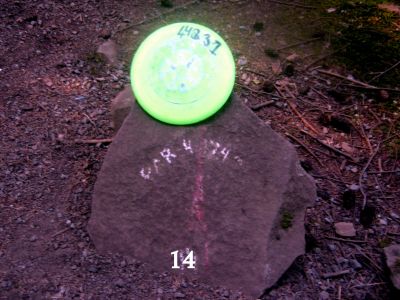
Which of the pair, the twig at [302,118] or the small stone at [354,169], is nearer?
the small stone at [354,169]

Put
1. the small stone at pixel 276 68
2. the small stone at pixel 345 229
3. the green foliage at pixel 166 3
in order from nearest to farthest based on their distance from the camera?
the small stone at pixel 345 229, the small stone at pixel 276 68, the green foliage at pixel 166 3

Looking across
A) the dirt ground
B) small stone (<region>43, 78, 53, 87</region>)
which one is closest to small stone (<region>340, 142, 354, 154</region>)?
the dirt ground

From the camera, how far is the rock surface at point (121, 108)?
8.49 feet

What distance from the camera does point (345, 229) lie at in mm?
2441

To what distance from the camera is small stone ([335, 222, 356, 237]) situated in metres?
2.43

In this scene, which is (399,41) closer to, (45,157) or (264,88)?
(264,88)

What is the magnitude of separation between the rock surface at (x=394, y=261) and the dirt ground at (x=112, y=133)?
0.06m

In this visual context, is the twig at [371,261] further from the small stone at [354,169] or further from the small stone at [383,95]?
the small stone at [383,95]

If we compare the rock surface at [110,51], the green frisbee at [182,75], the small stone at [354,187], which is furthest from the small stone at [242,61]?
the small stone at [354,187]

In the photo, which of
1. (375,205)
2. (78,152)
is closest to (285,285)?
(375,205)

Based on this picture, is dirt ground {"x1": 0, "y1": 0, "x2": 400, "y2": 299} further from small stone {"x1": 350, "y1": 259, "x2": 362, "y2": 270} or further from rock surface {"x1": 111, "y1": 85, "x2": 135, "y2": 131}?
rock surface {"x1": 111, "y1": 85, "x2": 135, "y2": 131}

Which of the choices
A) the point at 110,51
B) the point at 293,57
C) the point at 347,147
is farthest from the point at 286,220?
the point at 110,51

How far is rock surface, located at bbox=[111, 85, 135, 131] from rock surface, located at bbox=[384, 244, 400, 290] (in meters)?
1.51

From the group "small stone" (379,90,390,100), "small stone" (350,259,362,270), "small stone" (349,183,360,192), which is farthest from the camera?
"small stone" (379,90,390,100)
